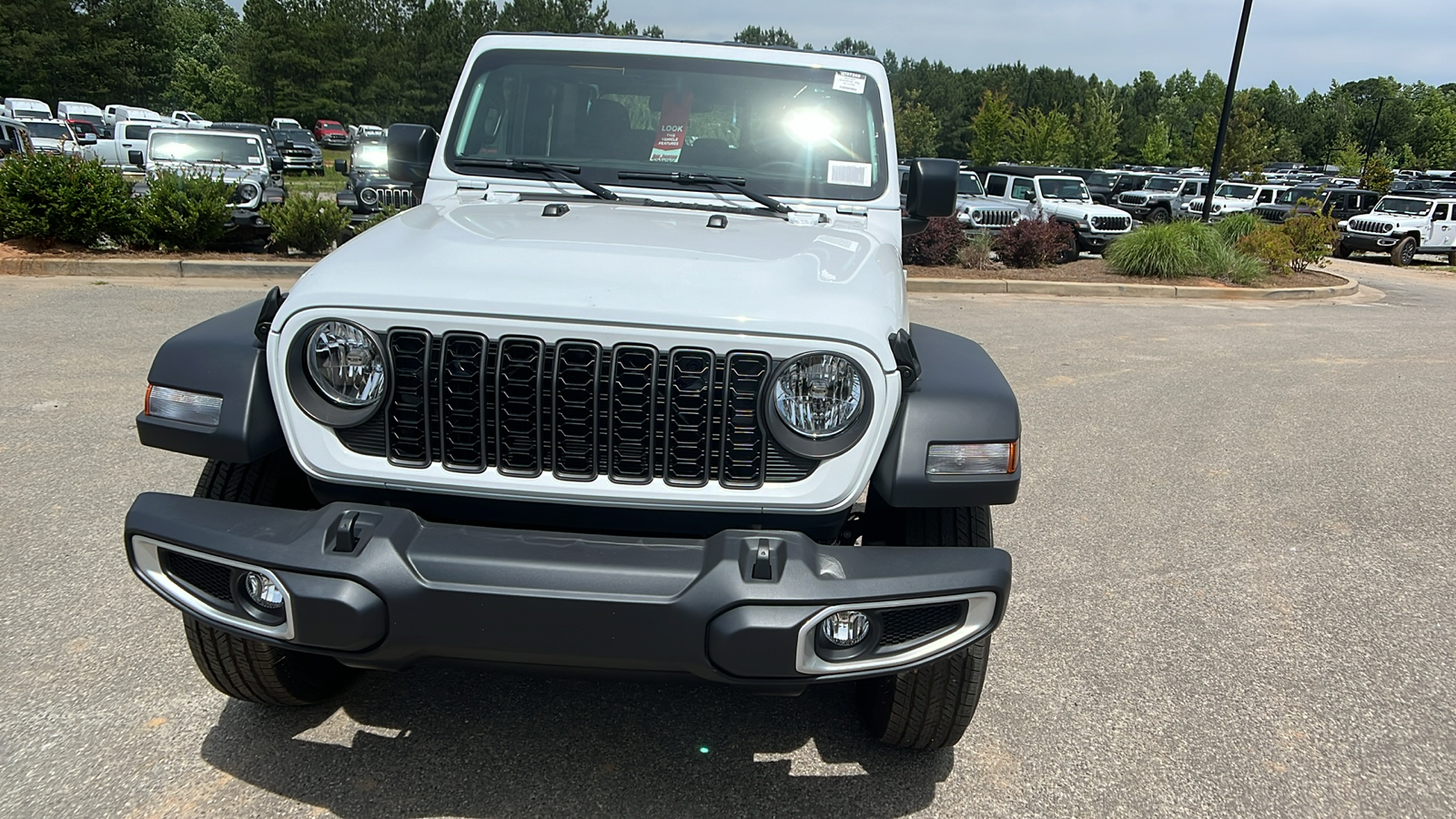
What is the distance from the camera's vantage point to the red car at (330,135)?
179 feet

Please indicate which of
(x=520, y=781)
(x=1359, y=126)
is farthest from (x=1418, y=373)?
(x=1359, y=126)

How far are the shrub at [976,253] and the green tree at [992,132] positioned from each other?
131ft

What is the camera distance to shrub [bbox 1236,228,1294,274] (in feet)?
51.5

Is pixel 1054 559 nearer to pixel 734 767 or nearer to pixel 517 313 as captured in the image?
pixel 734 767

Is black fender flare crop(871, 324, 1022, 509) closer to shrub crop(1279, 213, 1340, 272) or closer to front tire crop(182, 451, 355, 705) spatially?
front tire crop(182, 451, 355, 705)

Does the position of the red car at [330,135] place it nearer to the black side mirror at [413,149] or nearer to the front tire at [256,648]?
the black side mirror at [413,149]

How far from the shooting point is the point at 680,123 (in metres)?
3.55

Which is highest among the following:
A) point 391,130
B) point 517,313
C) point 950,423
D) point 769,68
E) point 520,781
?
point 769,68

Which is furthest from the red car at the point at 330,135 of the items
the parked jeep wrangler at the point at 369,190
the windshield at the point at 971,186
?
the windshield at the point at 971,186

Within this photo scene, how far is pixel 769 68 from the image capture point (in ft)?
12.1

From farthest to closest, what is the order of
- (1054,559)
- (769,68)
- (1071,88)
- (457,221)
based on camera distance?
(1071,88) < (1054,559) < (769,68) < (457,221)

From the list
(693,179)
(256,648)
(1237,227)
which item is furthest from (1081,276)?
(256,648)

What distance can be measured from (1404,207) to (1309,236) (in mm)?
11593

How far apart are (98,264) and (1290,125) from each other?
9838 centimetres
